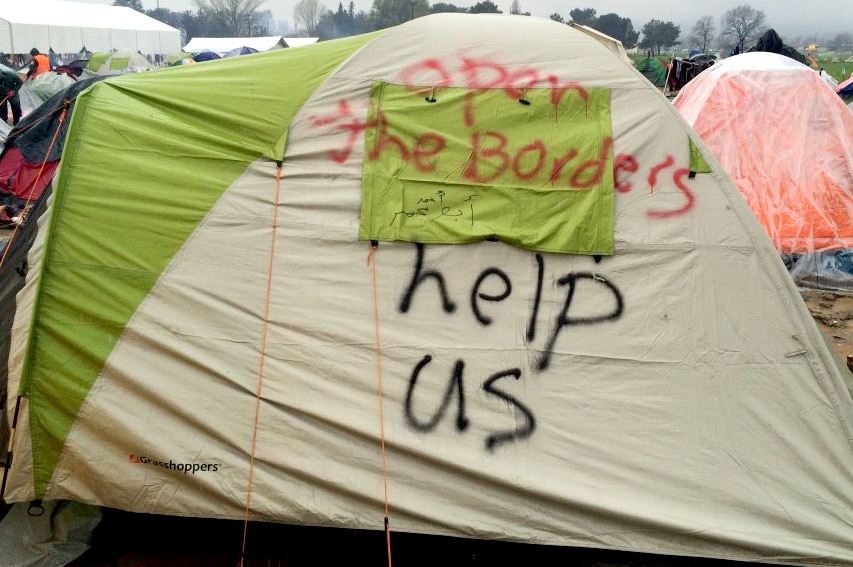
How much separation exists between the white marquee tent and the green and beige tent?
33423 mm

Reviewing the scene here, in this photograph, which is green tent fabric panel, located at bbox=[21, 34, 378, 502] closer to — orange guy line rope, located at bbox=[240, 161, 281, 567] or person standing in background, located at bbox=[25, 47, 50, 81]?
orange guy line rope, located at bbox=[240, 161, 281, 567]

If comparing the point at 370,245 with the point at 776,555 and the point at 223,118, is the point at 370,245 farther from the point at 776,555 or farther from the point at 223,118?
the point at 776,555

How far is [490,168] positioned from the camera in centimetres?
369

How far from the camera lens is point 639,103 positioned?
12.3ft

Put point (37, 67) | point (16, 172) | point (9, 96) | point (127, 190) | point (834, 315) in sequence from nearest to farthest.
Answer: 1. point (127, 190)
2. point (834, 315)
3. point (16, 172)
4. point (9, 96)
5. point (37, 67)

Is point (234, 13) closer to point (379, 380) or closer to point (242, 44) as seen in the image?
point (242, 44)

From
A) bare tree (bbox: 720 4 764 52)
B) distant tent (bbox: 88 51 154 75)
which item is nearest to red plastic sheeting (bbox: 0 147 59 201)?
distant tent (bbox: 88 51 154 75)

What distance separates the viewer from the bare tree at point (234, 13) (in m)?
76.1

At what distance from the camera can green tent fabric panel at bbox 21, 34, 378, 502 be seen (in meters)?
3.53

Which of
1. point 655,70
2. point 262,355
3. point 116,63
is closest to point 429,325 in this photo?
point 262,355

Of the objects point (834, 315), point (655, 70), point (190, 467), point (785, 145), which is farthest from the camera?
point (655, 70)

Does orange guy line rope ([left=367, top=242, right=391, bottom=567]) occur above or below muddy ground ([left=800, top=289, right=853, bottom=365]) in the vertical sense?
above

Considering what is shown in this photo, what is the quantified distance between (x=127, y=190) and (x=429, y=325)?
1.55 meters

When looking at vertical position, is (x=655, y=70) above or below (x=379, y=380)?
above
